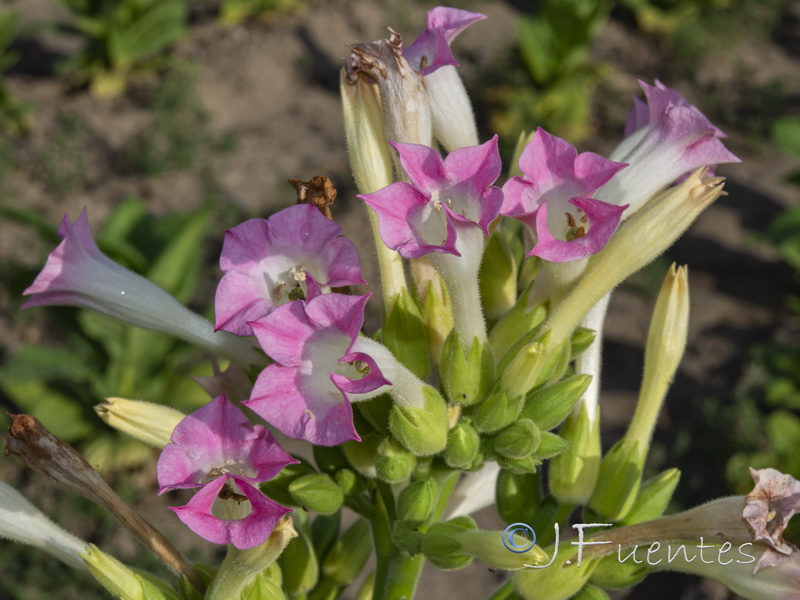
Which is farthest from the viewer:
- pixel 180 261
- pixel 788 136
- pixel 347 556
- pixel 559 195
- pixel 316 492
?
pixel 788 136

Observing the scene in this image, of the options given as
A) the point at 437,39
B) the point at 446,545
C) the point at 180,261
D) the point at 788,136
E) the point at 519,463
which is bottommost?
the point at 180,261

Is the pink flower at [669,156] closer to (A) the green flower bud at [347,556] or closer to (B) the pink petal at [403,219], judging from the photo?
(B) the pink petal at [403,219]

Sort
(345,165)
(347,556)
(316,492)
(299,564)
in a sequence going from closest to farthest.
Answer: (316,492), (299,564), (347,556), (345,165)

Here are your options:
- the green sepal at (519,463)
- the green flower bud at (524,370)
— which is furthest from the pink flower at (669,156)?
the green sepal at (519,463)

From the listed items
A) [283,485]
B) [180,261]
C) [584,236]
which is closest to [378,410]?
[283,485]

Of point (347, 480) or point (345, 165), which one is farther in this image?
point (345, 165)

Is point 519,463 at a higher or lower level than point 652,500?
higher

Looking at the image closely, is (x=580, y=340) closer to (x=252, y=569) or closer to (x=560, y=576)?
(x=560, y=576)
